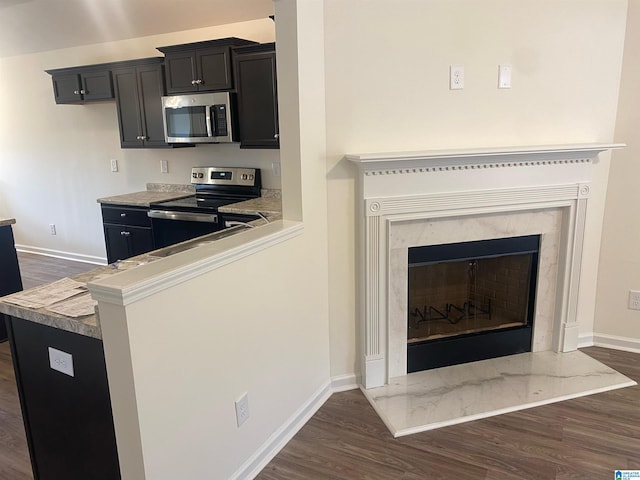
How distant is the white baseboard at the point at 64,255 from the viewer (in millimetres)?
5547

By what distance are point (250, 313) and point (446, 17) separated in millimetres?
1878

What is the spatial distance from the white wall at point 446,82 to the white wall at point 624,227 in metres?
0.08

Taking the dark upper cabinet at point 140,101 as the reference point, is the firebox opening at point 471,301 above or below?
below

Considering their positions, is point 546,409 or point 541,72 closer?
point 546,409

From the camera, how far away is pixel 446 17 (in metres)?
2.54

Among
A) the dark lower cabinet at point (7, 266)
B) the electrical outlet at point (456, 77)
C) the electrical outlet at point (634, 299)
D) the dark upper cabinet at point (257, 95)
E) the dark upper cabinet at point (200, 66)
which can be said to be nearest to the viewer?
the electrical outlet at point (456, 77)

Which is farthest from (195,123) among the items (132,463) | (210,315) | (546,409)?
(546,409)

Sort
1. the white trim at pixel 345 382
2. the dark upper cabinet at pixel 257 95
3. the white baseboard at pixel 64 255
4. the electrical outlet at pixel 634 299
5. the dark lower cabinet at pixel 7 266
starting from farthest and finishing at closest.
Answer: the white baseboard at pixel 64 255, the dark upper cabinet at pixel 257 95, the dark lower cabinet at pixel 7 266, the electrical outlet at pixel 634 299, the white trim at pixel 345 382

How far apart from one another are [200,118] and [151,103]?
2.15ft

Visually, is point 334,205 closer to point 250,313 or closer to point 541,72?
point 250,313

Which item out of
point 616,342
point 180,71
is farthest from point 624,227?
point 180,71

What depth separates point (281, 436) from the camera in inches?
91.1

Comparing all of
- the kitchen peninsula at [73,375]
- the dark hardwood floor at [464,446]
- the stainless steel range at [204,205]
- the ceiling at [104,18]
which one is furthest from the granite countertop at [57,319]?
the ceiling at [104,18]

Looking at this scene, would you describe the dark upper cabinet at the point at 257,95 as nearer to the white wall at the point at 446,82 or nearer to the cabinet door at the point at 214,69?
the cabinet door at the point at 214,69
